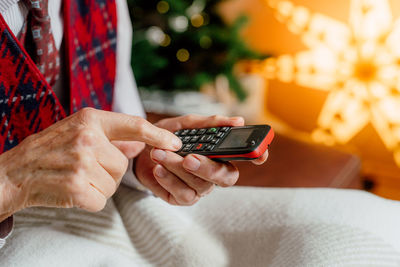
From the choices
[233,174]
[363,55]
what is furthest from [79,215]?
[363,55]

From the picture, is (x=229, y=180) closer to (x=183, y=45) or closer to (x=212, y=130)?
(x=212, y=130)

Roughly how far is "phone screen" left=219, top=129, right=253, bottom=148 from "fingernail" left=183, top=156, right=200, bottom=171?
1.3 inches

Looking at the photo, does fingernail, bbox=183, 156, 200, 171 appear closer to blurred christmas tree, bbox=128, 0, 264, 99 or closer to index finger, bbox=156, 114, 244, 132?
index finger, bbox=156, 114, 244, 132

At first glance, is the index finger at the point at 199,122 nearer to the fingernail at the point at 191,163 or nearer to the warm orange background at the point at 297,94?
the fingernail at the point at 191,163

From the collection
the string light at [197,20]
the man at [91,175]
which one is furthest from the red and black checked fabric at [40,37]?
the string light at [197,20]

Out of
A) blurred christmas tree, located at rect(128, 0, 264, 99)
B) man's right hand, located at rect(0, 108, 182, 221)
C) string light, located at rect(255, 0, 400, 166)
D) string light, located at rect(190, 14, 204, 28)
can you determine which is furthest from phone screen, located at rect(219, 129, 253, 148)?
string light, located at rect(255, 0, 400, 166)

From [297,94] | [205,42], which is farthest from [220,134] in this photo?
[297,94]

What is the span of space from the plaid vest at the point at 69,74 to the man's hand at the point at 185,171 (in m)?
0.14

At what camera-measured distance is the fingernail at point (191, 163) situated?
0.43m

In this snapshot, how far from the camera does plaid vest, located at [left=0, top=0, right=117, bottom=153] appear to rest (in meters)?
0.48

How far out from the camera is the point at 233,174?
0.45 m

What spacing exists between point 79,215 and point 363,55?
1.11m

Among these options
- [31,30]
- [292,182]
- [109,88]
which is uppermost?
[31,30]

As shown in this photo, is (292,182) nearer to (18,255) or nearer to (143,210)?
(143,210)
